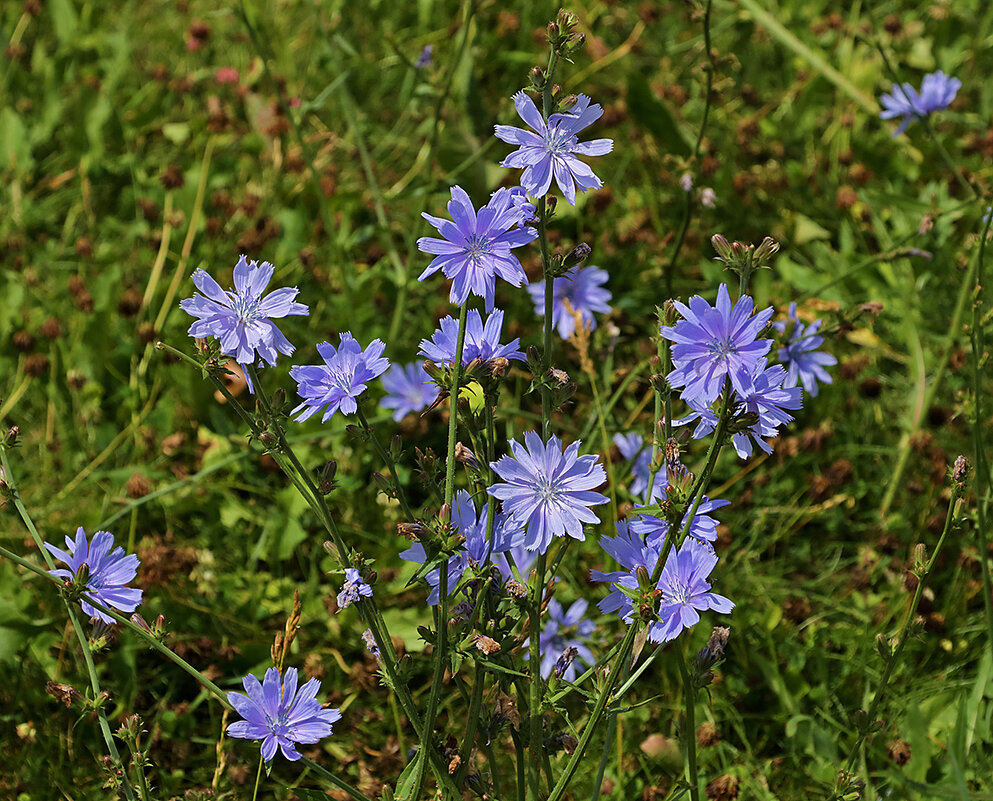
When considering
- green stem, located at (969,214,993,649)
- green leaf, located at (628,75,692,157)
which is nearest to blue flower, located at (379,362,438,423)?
green stem, located at (969,214,993,649)

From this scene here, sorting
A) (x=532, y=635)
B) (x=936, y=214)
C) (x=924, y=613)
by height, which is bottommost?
(x=532, y=635)

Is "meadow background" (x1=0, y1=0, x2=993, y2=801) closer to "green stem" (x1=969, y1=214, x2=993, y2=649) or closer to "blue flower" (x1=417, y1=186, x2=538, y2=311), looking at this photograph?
"green stem" (x1=969, y1=214, x2=993, y2=649)

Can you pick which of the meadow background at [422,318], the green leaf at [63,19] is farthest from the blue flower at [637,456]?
the green leaf at [63,19]

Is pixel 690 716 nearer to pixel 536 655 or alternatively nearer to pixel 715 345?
pixel 536 655

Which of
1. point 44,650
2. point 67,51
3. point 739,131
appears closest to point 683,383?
point 44,650

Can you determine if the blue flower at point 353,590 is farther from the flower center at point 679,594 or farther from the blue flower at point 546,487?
the flower center at point 679,594

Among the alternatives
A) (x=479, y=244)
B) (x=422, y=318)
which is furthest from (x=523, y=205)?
(x=422, y=318)

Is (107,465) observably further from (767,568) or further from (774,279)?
(774,279)
